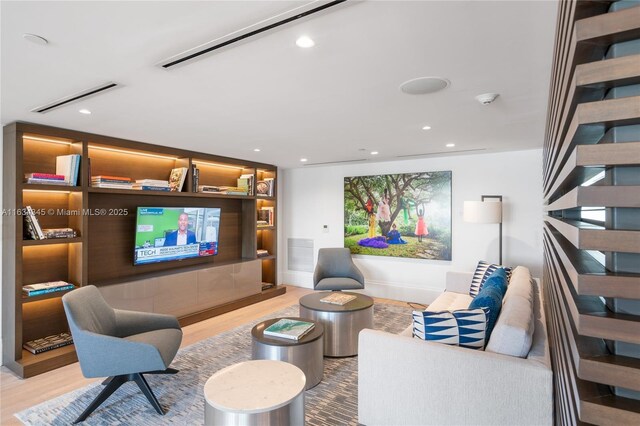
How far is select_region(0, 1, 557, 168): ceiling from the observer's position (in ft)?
4.75

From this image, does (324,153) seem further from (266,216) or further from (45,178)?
(45,178)

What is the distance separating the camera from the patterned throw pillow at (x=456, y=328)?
204 cm

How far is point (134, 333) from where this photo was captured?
9.68 feet

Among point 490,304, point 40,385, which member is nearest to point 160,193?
point 40,385

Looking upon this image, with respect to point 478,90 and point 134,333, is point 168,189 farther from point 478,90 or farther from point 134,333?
point 478,90

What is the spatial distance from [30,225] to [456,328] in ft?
12.7

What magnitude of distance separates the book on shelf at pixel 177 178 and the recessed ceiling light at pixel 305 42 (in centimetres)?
343

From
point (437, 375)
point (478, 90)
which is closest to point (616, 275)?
point (437, 375)

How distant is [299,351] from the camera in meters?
2.71

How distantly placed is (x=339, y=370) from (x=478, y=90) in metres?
2.67

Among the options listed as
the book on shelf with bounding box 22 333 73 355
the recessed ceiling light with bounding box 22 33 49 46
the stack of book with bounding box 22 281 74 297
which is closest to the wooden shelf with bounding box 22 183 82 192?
the stack of book with bounding box 22 281 74 297

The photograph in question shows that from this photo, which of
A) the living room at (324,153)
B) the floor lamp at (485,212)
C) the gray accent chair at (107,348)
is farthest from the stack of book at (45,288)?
the floor lamp at (485,212)

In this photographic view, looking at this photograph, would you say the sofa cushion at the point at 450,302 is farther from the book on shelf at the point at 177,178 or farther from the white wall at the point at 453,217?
the book on shelf at the point at 177,178

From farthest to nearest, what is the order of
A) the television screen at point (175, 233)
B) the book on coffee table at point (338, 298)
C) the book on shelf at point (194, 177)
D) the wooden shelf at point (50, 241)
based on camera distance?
the book on shelf at point (194, 177), the television screen at point (175, 233), the book on coffee table at point (338, 298), the wooden shelf at point (50, 241)
